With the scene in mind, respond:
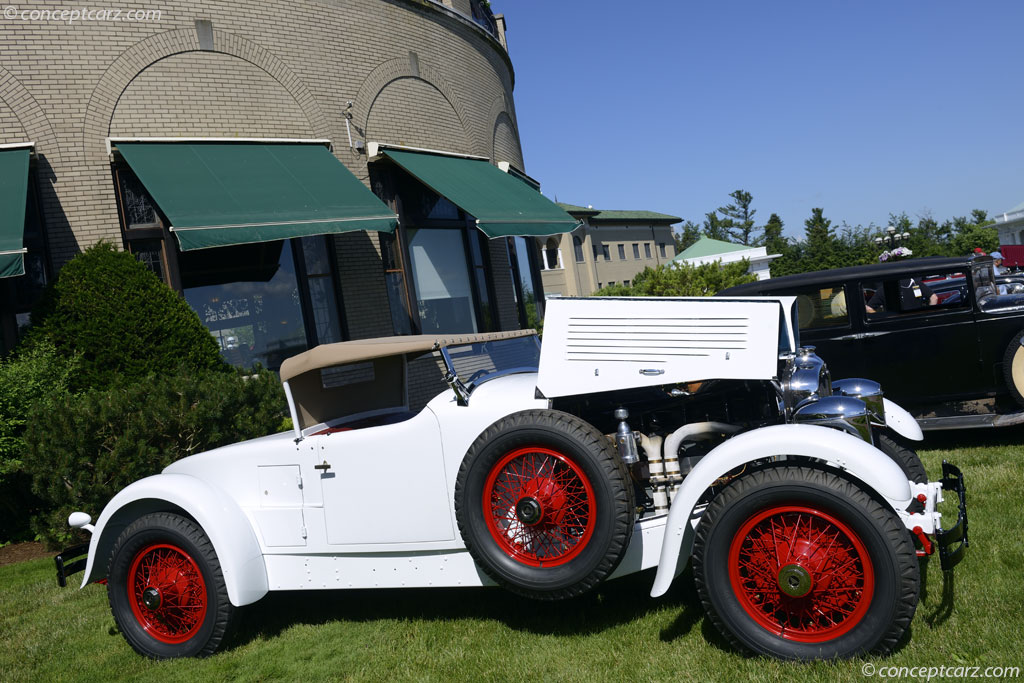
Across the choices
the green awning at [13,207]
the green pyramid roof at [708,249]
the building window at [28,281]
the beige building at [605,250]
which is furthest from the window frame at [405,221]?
the green pyramid roof at [708,249]

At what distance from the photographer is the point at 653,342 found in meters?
3.83

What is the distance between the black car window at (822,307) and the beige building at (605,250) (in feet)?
132

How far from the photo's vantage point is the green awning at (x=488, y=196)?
38.8 feet

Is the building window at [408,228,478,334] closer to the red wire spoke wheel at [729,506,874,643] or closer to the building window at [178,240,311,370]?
the building window at [178,240,311,370]


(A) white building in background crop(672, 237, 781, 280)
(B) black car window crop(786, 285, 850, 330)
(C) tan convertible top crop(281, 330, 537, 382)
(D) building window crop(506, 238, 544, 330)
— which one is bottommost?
(B) black car window crop(786, 285, 850, 330)

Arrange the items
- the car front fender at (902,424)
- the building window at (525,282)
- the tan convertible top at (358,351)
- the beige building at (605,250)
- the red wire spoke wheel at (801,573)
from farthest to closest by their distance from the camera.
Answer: the beige building at (605,250)
the building window at (525,282)
the car front fender at (902,424)
the tan convertible top at (358,351)
the red wire spoke wheel at (801,573)

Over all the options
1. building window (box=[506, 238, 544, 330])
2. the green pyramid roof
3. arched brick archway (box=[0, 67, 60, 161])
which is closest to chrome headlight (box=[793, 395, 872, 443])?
arched brick archway (box=[0, 67, 60, 161])

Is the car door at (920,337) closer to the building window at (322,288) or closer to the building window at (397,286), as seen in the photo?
the building window at (397,286)

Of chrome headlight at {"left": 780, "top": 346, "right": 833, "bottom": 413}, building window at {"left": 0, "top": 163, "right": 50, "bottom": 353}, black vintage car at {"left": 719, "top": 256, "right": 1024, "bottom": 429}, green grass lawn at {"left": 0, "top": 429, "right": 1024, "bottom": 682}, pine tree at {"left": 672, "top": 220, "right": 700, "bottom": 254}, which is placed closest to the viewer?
green grass lawn at {"left": 0, "top": 429, "right": 1024, "bottom": 682}

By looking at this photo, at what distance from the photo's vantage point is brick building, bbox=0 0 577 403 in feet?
32.9

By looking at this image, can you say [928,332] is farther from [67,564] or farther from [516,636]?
[67,564]

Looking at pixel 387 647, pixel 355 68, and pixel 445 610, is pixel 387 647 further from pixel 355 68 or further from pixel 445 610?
pixel 355 68

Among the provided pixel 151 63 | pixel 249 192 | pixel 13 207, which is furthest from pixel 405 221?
pixel 13 207

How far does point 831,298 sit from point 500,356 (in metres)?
4.15
